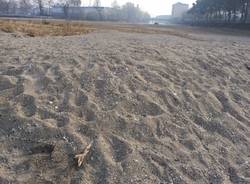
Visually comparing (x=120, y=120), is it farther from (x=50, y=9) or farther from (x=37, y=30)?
(x=50, y=9)

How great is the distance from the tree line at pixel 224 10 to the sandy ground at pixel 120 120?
176 feet

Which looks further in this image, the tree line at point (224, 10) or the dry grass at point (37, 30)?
the tree line at point (224, 10)

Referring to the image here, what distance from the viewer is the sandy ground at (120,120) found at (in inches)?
191

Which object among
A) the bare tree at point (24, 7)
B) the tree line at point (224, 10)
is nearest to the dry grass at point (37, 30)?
the tree line at point (224, 10)

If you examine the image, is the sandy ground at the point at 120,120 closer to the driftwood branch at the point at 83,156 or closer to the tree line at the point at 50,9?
the driftwood branch at the point at 83,156

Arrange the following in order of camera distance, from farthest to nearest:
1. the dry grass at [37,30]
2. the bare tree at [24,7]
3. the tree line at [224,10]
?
the bare tree at [24,7], the tree line at [224,10], the dry grass at [37,30]

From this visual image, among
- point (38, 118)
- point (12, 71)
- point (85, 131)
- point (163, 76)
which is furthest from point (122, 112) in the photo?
point (12, 71)

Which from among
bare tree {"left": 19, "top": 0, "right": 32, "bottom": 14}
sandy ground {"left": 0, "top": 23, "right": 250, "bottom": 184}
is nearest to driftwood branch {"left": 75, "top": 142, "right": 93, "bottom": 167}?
sandy ground {"left": 0, "top": 23, "right": 250, "bottom": 184}

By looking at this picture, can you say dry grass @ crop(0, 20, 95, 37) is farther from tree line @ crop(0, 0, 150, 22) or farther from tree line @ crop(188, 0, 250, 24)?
tree line @ crop(0, 0, 150, 22)

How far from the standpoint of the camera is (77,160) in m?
4.80

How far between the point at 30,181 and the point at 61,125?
3.71ft

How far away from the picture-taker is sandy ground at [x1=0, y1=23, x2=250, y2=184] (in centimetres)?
484

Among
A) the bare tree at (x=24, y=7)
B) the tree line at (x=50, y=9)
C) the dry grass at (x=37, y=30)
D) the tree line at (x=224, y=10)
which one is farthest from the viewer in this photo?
the bare tree at (x=24, y=7)

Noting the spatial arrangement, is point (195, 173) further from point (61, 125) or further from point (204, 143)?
point (61, 125)
